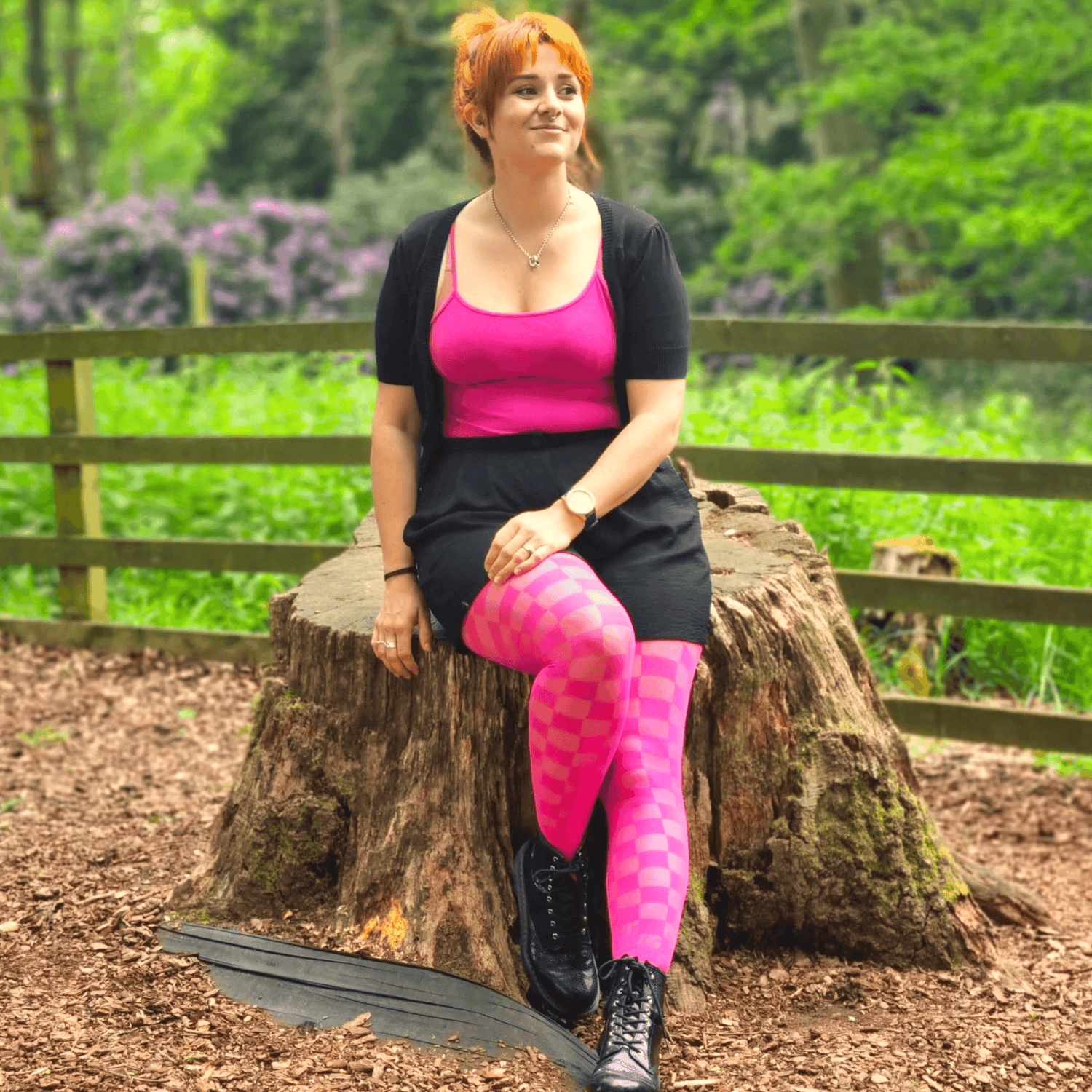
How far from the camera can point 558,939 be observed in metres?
2.37

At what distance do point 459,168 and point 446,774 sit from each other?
2173 cm

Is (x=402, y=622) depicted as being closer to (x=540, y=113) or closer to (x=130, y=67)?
(x=540, y=113)

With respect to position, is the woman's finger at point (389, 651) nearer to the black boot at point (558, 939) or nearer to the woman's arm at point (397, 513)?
the woman's arm at point (397, 513)

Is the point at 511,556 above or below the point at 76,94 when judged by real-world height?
below

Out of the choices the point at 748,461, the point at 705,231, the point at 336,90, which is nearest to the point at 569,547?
the point at 748,461

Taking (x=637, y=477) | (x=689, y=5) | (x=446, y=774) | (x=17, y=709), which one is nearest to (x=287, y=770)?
(x=446, y=774)

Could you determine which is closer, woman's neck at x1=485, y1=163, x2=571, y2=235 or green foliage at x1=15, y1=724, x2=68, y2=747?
woman's neck at x1=485, y1=163, x2=571, y2=235

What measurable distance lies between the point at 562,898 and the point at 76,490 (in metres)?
3.68

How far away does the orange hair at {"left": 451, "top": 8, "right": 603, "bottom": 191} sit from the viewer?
7.43ft

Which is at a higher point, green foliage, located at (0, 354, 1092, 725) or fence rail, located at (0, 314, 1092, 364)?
fence rail, located at (0, 314, 1092, 364)

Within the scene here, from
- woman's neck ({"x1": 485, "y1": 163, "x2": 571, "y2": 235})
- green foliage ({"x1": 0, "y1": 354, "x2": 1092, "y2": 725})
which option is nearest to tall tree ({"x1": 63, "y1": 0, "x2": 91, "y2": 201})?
green foliage ({"x1": 0, "y1": 354, "x2": 1092, "y2": 725})

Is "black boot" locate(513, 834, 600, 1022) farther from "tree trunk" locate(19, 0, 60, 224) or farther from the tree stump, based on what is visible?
"tree trunk" locate(19, 0, 60, 224)

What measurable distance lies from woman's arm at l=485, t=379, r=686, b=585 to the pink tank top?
0.27 feet

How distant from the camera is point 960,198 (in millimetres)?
9773
